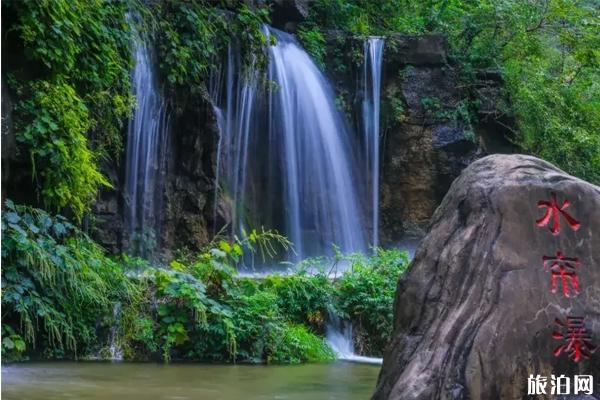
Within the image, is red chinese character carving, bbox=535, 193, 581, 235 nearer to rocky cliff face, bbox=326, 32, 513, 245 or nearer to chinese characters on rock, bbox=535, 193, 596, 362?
chinese characters on rock, bbox=535, 193, 596, 362

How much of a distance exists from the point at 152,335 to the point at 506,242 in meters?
4.28

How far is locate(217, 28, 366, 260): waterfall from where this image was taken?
12.4 meters

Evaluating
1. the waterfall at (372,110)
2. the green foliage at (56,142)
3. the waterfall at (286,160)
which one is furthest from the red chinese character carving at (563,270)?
the waterfall at (372,110)

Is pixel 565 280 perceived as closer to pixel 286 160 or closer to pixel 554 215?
pixel 554 215

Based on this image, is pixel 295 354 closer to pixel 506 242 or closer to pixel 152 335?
pixel 152 335

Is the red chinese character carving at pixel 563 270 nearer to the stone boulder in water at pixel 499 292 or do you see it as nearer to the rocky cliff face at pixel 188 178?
the stone boulder in water at pixel 499 292

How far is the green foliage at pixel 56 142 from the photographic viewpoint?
8117mm

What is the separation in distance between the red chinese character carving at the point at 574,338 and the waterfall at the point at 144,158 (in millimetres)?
7139

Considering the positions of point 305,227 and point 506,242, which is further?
point 305,227

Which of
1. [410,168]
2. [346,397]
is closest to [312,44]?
[410,168]

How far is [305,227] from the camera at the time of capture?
41.8 ft

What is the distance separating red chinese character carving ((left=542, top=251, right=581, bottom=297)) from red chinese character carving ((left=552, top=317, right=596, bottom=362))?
0.16 metres

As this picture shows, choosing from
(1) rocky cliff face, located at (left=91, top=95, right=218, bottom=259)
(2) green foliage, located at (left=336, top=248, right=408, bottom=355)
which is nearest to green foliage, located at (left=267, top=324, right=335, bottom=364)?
(2) green foliage, located at (left=336, top=248, right=408, bottom=355)

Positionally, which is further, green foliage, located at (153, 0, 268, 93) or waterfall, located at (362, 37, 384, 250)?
waterfall, located at (362, 37, 384, 250)
